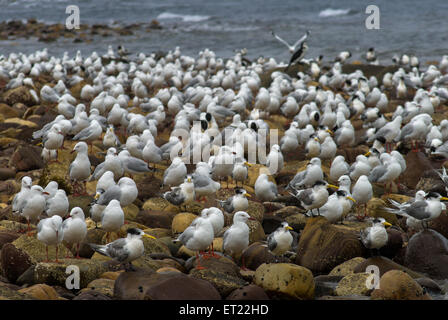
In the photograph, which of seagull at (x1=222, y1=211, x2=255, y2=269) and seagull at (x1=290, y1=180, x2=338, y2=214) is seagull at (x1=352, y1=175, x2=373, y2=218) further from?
seagull at (x1=222, y1=211, x2=255, y2=269)

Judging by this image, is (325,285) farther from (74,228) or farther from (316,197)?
(74,228)

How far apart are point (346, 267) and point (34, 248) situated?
4087 mm

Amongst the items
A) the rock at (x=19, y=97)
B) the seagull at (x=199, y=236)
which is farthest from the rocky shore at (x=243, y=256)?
the rock at (x=19, y=97)

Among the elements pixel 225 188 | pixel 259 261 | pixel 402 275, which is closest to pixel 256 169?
pixel 225 188

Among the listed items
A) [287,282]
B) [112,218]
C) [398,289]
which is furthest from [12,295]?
[398,289]

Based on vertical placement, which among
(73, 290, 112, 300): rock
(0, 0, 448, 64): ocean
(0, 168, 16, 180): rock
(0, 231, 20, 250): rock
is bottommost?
(0, 168, 16, 180): rock

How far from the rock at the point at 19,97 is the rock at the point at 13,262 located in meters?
12.4

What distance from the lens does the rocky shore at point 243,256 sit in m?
6.57

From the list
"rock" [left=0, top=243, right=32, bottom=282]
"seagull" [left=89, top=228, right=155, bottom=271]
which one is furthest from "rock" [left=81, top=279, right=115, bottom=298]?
"rock" [left=0, top=243, right=32, bottom=282]

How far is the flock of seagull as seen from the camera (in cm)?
848

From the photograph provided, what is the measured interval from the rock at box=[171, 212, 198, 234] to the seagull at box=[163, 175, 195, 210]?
21.6 inches

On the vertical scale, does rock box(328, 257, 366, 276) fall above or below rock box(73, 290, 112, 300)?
below

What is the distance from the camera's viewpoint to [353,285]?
729 cm

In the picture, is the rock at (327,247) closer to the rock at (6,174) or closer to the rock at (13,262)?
the rock at (13,262)
